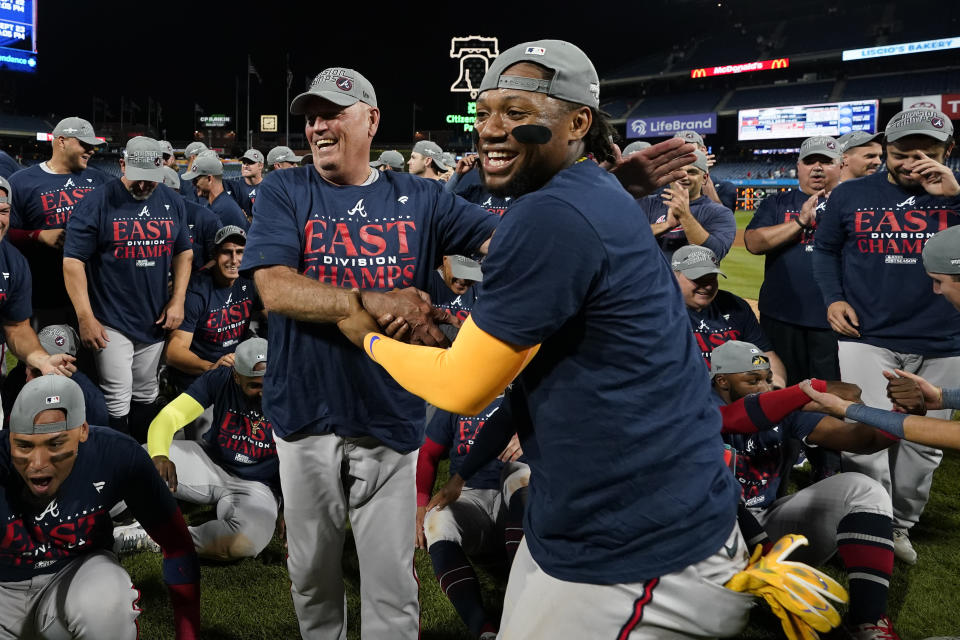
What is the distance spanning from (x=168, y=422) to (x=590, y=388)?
3285 mm

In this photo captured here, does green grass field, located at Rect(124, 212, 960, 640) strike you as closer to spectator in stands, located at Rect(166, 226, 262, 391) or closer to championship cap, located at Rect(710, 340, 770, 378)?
championship cap, located at Rect(710, 340, 770, 378)

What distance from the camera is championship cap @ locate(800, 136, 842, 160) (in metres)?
5.61

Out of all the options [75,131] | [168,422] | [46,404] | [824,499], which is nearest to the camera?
[46,404]

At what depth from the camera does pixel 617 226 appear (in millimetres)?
1446

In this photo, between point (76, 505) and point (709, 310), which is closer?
point (76, 505)

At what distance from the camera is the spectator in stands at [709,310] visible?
458cm

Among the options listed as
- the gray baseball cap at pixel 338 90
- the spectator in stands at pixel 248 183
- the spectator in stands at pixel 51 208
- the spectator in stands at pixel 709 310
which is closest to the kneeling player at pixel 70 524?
the gray baseball cap at pixel 338 90

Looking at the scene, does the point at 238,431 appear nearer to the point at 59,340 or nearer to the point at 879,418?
the point at 59,340

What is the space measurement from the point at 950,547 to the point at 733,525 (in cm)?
351

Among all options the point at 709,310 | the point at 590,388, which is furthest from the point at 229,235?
the point at 590,388

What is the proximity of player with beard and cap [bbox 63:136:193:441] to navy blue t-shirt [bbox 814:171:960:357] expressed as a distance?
15.1ft

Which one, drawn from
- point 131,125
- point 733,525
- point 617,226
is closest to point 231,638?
point 733,525

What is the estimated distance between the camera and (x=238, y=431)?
4492 mm

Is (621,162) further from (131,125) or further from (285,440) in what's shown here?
(131,125)
